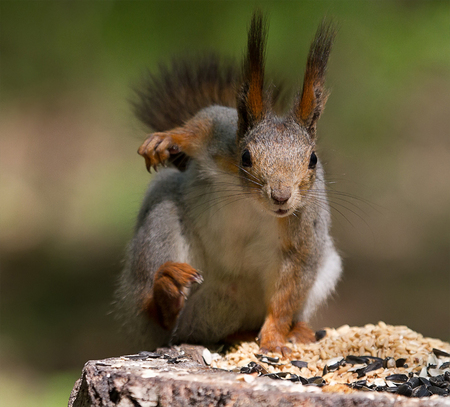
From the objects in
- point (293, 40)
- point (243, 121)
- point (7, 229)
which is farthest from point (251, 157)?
point (7, 229)

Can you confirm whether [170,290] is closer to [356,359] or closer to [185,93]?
[356,359]

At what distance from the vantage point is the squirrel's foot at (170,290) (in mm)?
2324

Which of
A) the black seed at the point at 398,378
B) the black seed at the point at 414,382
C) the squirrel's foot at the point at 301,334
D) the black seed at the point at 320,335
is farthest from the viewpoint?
the black seed at the point at 320,335

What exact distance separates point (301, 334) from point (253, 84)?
1148 mm

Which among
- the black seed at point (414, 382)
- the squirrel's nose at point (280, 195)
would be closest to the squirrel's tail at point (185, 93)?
the squirrel's nose at point (280, 195)

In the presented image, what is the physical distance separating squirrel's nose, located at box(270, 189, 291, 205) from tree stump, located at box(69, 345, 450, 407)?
24.2 inches

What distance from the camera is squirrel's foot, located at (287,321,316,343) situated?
2.64m

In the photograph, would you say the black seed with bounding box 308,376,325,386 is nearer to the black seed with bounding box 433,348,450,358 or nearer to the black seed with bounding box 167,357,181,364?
the black seed with bounding box 167,357,181,364

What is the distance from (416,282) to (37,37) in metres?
4.14

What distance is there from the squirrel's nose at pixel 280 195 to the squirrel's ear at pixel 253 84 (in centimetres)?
36

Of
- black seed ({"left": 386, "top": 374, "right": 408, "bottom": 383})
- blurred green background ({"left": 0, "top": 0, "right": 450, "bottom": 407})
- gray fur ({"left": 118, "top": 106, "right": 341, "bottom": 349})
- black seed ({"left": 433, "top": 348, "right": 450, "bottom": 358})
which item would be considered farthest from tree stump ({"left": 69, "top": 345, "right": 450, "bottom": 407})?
blurred green background ({"left": 0, "top": 0, "right": 450, "bottom": 407})

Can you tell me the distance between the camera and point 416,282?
554 cm

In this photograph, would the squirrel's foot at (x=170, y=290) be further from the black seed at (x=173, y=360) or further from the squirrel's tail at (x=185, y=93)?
→ the squirrel's tail at (x=185, y=93)

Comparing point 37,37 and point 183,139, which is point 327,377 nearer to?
point 183,139
